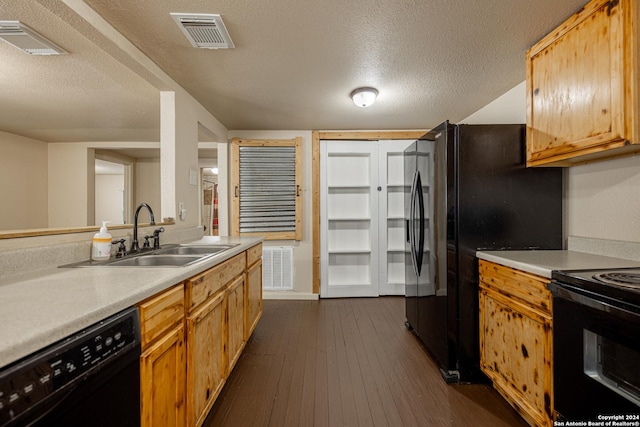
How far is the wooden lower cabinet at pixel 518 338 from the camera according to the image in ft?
4.60

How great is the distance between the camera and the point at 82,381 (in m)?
0.72

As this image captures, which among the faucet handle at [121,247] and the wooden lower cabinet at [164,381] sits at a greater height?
the faucet handle at [121,247]

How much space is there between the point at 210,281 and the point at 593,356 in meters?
1.85

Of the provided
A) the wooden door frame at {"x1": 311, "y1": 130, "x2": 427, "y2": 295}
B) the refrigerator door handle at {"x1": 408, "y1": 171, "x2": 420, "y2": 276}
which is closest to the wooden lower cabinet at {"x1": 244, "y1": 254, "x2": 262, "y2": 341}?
the wooden door frame at {"x1": 311, "y1": 130, "x2": 427, "y2": 295}

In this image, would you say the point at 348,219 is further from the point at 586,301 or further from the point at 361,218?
the point at 586,301

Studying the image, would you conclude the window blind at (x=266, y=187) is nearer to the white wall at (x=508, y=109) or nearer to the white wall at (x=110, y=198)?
the white wall at (x=508, y=109)

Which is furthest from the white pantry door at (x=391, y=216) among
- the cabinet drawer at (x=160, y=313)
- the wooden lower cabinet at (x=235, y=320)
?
the cabinet drawer at (x=160, y=313)

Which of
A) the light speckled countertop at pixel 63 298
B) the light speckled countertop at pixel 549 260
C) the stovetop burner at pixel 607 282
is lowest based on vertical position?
the stovetop burner at pixel 607 282

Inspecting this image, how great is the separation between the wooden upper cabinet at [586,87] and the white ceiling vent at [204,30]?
204 cm

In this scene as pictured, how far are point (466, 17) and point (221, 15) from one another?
143 centimetres

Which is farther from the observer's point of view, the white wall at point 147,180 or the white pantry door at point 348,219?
the white wall at point 147,180

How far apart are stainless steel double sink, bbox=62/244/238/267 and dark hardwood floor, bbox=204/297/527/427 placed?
3.10ft

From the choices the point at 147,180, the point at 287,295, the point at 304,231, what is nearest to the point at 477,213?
the point at 304,231

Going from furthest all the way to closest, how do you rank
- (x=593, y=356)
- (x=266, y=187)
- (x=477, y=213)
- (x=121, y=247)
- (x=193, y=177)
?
(x=266, y=187)
(x=193, y=177)
(x=477, y=213)
(x=121, y=247)
(x=593, y=356)
